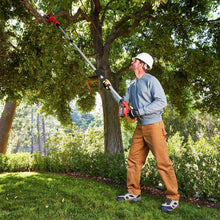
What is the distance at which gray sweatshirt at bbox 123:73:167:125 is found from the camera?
3211 millimetres

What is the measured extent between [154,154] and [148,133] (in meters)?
0.35

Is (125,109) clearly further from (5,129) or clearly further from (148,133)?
(5,129)

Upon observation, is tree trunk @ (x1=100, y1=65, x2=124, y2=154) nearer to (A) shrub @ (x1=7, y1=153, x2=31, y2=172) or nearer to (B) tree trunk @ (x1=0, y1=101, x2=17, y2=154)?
(A) shrub @ (x1=7, y1=153, x2=31, y2=172)

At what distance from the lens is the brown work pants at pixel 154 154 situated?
319cm

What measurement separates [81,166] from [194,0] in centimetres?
671

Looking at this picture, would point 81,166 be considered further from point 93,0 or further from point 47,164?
point 93,0

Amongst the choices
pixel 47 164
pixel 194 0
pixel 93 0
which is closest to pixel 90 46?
pixel 93 0

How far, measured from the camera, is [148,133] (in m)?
3.31

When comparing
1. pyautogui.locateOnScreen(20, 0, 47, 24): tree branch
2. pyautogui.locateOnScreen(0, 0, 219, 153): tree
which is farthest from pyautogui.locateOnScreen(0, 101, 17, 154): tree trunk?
pyautogui.locateOnScreen(20, 0, 47, 24): tree branch

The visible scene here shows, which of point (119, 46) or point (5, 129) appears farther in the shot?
point (5, 129)

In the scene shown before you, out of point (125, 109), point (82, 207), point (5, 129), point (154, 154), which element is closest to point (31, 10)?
point (125, 109)

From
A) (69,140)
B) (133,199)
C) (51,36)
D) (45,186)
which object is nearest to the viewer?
(133,199)

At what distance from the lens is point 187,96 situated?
10.5 metres

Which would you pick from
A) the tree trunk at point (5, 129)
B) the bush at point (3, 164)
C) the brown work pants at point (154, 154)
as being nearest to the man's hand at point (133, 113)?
the brown work pants at point (154, 154)
